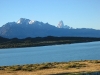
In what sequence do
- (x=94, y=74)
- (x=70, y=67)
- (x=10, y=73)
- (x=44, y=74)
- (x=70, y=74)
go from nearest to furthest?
(x=94, y=74), (x=70, y=74), (x=44, y=74), (x=10, y=73), (x=70, y=67)

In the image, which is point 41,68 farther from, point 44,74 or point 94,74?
point 94,74

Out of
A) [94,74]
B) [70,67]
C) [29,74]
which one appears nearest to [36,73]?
[29,74]

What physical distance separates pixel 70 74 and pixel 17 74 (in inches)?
329

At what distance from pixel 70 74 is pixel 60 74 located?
208cm

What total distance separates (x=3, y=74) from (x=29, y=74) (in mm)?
4306

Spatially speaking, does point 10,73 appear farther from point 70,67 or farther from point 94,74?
point 94,74

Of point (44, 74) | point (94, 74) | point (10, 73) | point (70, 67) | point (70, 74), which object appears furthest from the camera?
point (70, 67)

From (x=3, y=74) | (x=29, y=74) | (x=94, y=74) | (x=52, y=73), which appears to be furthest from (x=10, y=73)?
(x=94, y=74)

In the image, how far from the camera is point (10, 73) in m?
40.1

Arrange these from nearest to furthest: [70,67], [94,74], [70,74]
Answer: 1. [94,74]
2. [70,74]
3. [70,67]

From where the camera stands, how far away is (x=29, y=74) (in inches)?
1485

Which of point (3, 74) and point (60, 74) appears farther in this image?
point (3, 74)

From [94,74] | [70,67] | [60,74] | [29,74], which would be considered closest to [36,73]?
[29,74]

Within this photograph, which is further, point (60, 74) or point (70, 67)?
point (70, 67)
